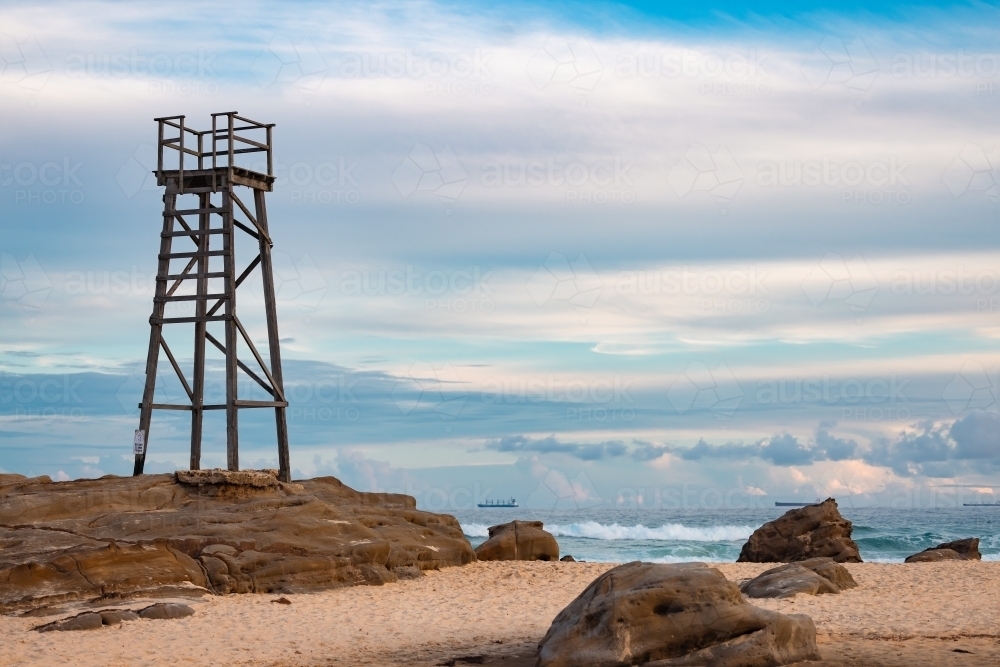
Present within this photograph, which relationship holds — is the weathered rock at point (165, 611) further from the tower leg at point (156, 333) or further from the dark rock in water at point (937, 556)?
the dark rock in water at point (937, 556)

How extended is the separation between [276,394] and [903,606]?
11356 mm

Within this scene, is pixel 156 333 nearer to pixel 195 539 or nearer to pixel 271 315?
pixel 271 315

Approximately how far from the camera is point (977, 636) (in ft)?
40.9

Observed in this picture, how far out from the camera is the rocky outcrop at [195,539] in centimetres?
1491

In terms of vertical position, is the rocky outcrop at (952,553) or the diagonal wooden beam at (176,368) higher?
the diagonal wooden beam at (176,368)

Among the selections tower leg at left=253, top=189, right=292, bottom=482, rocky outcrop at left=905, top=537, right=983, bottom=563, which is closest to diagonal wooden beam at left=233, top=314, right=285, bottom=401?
tower leg at left=253, top=189, right=292, bottom=482

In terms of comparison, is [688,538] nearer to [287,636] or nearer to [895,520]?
[895,520]

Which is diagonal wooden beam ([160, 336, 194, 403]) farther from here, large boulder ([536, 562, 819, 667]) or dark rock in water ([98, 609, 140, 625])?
large boulder ([536, 562, 819, 667])

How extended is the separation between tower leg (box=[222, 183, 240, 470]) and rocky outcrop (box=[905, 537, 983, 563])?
15.5 meters

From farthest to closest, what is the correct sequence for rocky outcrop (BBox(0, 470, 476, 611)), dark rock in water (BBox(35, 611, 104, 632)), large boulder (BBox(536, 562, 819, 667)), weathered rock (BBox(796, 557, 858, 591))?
weathered rock (BBox(796, 557, 858, 591)) → rocky outcrop (BBox(0, 470, 476, 611)) → dark rock in water (BBox(35, 611, 104, 632)) → large boulder (BBox(536, 562, 819, 667))

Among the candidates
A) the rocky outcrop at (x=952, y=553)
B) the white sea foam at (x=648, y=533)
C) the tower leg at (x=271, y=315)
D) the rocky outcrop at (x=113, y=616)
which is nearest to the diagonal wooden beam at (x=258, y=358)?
the tower leg at (x=271, y=315)

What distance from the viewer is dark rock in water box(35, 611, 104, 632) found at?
13.0 m

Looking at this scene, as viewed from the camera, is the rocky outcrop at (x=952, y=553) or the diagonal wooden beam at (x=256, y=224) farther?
the rocky outcrop at (x=952, y=553)

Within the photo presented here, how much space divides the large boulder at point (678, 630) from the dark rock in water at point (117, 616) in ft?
18.4
